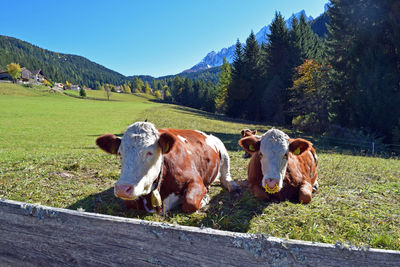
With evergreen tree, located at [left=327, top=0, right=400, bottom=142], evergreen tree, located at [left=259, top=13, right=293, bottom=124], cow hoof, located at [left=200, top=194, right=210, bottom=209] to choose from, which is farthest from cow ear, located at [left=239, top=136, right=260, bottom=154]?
evergreen tree, located at [left=259, top=13, right=293, bottom=124]

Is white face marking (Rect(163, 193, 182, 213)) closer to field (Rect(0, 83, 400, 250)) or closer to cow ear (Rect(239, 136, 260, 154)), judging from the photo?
field (Rect(0, 83, 400, 250))

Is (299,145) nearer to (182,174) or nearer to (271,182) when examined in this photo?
(271,182)

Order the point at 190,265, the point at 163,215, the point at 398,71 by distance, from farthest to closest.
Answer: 1. the point at 398,71
2. the point at 163,215
3. the point at 190,265

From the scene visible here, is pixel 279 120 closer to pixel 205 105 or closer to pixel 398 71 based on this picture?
pixel 398 71

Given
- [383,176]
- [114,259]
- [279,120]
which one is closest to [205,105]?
[279,120]

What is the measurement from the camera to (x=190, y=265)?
1.83 metres

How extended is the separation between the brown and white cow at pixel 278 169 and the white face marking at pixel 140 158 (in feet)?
5.87

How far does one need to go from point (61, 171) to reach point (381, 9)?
2004 cm

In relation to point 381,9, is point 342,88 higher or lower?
lower

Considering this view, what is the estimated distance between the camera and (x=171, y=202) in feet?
13.3

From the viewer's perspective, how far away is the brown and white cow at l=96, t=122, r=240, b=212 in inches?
132

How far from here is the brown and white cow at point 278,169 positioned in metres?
4.29

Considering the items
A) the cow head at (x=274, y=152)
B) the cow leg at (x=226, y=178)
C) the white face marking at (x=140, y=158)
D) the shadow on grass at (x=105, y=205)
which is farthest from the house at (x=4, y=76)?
the cow head at (x=274, y=152)

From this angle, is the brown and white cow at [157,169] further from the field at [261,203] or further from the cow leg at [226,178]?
the cow leg at [226,178]
